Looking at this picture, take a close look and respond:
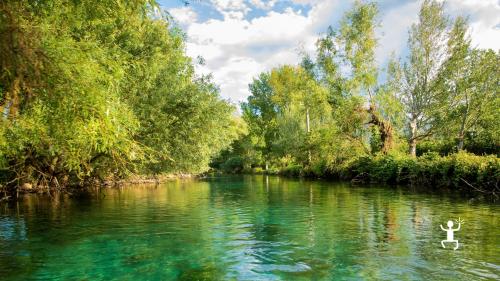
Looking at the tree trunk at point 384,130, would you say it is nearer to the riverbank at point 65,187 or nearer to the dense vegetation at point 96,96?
the dense vegetation at point 96,96

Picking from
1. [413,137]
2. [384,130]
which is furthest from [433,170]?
[413,137]

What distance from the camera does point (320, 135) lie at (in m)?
53.8

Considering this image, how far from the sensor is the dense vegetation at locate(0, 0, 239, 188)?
8875 mm

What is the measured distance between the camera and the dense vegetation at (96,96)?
8.88 metres

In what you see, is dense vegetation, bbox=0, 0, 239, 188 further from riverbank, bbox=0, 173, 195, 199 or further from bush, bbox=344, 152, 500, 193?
bush, bbox=344, 152, 500, 193

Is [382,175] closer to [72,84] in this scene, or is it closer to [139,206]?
[139,206]

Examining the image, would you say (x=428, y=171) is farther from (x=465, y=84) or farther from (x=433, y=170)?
(x=465, y=84)

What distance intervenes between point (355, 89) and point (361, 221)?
31801mm

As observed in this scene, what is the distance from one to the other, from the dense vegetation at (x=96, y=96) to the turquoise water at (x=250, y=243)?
8.55 feet

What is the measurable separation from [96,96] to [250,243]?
6.86m

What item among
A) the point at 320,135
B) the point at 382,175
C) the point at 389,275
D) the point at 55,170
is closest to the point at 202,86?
the point at 55,170

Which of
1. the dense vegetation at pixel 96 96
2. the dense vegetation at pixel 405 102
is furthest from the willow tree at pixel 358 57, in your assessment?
the dense vegetation at pixel 96 96

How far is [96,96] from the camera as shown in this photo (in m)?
9.41

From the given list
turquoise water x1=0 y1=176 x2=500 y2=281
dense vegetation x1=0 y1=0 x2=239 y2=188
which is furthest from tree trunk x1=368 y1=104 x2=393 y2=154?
turquoise water x1=0 y1=176 x2=500 y2=281
